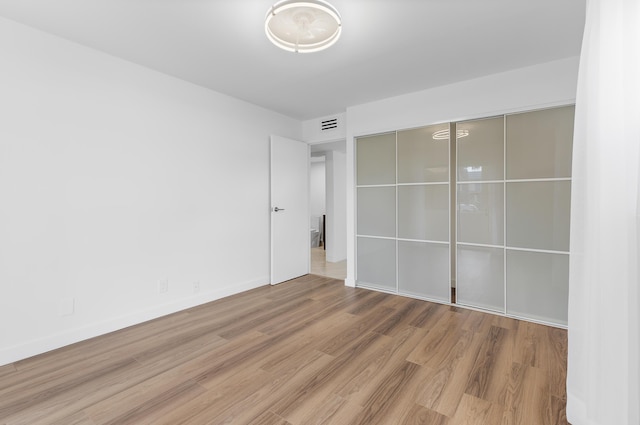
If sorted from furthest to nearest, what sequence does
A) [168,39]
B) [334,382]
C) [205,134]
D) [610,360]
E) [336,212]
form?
[336,212]
[205,134]
[168,39]
[334,382]
[610,360]

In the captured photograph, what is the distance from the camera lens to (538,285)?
2.81 m

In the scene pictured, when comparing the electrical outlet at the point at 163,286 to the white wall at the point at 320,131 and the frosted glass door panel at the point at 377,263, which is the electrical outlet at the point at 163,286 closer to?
the frosted glass door panel at the point at 377,263

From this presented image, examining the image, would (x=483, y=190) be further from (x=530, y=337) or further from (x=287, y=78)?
(x=287, y=78)

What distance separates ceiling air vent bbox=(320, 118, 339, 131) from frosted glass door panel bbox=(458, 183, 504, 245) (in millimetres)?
2091

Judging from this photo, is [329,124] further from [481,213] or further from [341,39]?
[481,213]

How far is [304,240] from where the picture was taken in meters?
4.71

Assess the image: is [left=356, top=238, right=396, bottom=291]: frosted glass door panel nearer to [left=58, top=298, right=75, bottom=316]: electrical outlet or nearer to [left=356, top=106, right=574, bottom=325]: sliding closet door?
[left=356, top=106, right=574, bottom=325]: sliding closet door

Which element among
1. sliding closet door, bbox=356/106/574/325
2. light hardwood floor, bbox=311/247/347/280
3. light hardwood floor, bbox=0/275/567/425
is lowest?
light hardwood floor, bbox=0/275/567/425

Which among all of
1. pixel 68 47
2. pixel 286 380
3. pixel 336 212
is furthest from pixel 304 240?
pixel 68 47

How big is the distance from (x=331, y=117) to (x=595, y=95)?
11.5 ft

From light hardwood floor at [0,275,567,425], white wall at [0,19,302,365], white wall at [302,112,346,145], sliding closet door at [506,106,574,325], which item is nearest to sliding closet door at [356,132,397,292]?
white wall at [302,112,346,145]

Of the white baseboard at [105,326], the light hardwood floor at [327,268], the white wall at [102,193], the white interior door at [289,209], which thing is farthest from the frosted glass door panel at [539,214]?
the white baseboard at [105,326]

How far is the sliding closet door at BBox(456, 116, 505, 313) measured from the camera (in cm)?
301

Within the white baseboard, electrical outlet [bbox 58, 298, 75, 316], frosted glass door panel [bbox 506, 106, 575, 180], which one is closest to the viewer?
the white baseboard
